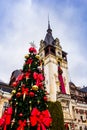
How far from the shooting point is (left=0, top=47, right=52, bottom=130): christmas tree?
9.70m

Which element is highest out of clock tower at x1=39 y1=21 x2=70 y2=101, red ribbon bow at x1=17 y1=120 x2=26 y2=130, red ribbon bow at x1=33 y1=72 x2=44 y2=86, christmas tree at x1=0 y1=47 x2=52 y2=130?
clock tower at x1=39 y1=21 x2=70 y2=101

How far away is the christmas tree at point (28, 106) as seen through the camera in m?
9.70

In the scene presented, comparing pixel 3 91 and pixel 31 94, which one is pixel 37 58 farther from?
pixel 3 91

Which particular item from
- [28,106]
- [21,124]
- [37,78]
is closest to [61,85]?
[37,78]

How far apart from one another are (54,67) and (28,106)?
3147cm

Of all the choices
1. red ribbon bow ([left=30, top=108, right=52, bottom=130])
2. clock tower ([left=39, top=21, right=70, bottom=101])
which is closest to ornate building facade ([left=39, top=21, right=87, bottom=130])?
clock tower ([left=39, top=21, right=70, bottom=101])

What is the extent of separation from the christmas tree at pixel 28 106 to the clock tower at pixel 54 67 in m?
26.8

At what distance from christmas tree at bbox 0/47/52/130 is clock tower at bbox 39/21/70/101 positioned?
Answer: 87.9 ft

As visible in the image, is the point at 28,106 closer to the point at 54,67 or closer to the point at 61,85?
the point at 61,85

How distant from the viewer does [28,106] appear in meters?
10.3

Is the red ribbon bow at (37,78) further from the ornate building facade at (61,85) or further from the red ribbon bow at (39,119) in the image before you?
the ornate building facade at (61,85)

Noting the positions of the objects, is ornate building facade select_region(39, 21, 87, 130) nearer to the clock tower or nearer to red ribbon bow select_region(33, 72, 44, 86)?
the clock tower

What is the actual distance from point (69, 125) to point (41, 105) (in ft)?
90.2

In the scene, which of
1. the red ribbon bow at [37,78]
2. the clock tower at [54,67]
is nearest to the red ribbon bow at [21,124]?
the red ribbon bow at [37,78]
